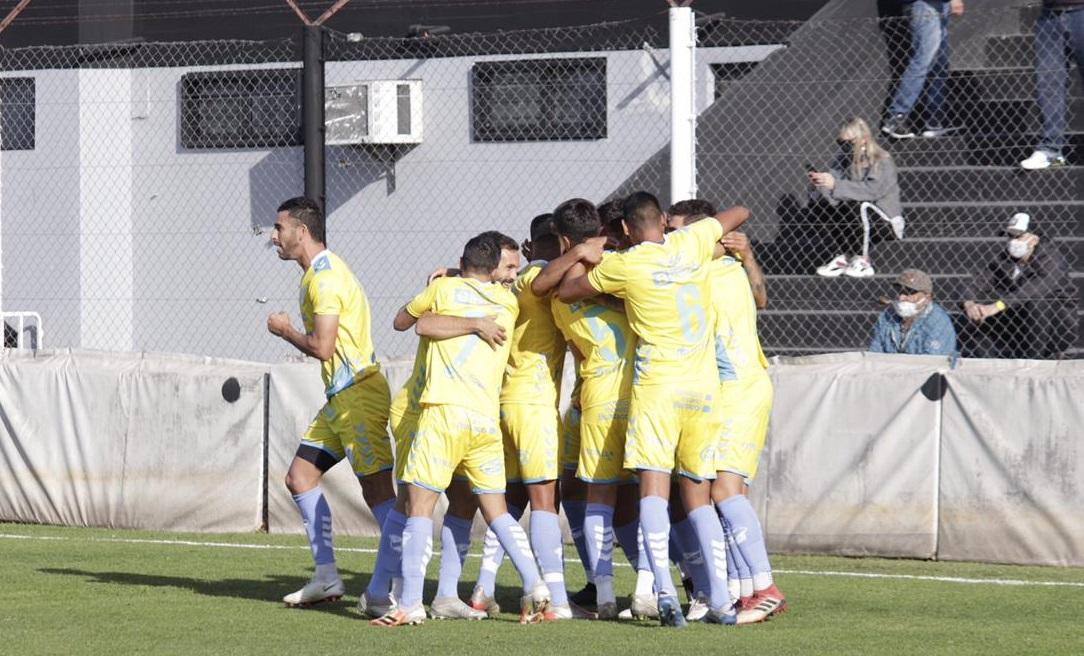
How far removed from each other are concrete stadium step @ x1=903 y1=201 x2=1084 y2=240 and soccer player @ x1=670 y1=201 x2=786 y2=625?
17.5ft

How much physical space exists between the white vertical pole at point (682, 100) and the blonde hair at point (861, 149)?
154 cm

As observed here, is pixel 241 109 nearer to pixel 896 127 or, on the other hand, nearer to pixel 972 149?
pixel 896 127

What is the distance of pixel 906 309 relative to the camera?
11.8 meters

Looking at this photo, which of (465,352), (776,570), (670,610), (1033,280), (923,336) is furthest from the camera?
(1033,280)

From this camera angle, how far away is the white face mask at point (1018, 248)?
12.2 metres

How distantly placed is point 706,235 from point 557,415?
1.08 meters

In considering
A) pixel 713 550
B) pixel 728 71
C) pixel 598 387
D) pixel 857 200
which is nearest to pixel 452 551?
pixel 598 387

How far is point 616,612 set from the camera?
324 inches

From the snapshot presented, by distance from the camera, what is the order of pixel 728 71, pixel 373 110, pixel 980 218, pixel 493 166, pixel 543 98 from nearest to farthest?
pixel 980 218
pixel 728 71
pixel 543 98
pixel 373 110
pixel 493 166

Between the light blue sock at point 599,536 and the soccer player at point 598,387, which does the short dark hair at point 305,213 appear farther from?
the light blue sock at point 599,536

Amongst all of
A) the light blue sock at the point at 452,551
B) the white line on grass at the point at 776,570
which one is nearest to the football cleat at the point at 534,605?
the light blue sock at the point at 452,551

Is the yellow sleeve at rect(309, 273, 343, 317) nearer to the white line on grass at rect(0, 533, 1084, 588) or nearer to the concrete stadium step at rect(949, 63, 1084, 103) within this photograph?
the white line on grass at rect(0, 533, 1084, 588)

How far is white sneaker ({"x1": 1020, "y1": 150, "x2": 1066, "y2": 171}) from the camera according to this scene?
13258mm

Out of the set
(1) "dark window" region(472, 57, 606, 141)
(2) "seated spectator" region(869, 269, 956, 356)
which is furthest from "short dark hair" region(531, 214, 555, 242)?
(1) "dark window" region(472, 57, 606, 141)
